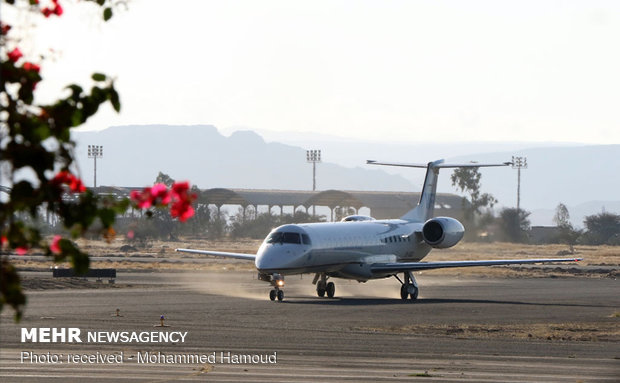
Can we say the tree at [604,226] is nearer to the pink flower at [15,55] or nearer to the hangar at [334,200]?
the hangar at [334,200]

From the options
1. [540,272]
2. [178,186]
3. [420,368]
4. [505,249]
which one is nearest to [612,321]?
[420,368]

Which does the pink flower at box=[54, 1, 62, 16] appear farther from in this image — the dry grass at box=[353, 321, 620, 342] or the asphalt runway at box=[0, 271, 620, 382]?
the dry grass at box=[353, 321, 620, 342]

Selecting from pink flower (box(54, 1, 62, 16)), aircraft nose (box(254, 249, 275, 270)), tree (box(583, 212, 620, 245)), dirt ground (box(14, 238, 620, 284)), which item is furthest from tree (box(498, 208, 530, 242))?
pink flower (box(54, 1, 62, 16))

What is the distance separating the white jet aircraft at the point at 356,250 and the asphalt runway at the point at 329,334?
1150 mm

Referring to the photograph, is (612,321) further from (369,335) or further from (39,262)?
(39,262)

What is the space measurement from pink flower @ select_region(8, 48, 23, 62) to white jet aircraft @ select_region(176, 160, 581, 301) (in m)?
34.6

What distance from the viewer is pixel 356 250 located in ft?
152

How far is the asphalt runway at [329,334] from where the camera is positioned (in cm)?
2106

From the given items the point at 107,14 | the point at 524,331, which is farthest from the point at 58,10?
the point at 524,331

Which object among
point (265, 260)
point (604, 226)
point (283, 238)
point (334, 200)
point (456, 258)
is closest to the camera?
point (265, 260)

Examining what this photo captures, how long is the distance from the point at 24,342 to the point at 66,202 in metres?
20.6

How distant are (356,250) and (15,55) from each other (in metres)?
39.5

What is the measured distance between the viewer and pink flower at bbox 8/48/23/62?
697cm

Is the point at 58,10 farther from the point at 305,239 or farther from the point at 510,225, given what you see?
the point at 510,225
